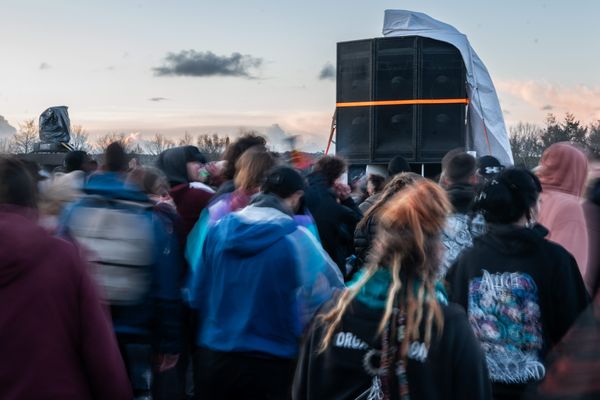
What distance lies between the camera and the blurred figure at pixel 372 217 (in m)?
4.42

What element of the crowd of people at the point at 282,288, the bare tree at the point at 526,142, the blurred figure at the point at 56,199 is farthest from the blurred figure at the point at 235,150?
the bare tree at the point at 526,142

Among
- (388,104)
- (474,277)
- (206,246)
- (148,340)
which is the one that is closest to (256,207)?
(206,246)

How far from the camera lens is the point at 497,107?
1328 centimetres

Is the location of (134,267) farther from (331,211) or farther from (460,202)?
(331,211)

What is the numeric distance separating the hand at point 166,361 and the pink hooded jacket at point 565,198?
2.26 metres

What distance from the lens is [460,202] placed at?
518cm

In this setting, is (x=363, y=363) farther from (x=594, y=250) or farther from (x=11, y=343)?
(x=594, y=250)

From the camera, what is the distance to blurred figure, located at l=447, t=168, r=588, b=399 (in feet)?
11.0

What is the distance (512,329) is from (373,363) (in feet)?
3.79

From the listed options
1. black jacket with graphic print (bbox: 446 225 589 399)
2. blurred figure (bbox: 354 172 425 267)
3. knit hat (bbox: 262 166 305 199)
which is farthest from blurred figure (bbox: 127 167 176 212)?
black jacket with graphic print (bbox: 446 225 589 399)

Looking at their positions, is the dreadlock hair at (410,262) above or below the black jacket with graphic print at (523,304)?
above

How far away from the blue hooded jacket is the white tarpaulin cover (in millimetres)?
9475

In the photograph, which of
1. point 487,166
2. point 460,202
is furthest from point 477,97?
point 460,202

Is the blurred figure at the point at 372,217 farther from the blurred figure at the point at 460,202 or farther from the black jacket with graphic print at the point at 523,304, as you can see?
the black jacket with graphic print at the point at 523,304
